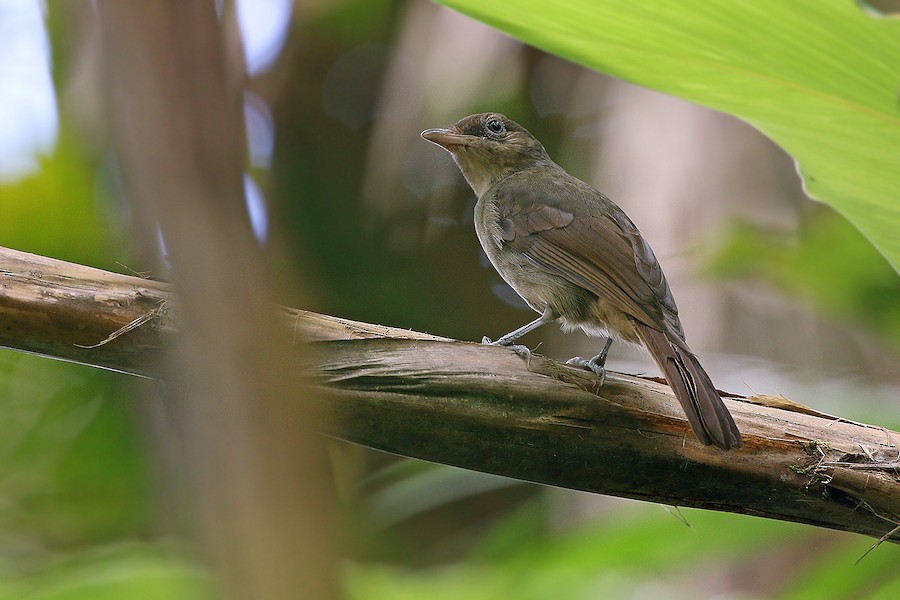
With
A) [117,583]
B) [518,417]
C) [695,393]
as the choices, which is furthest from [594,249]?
[117,583]

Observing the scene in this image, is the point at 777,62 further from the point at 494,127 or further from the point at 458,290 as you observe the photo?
the point at 458,290

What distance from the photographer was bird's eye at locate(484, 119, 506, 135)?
11.7ft

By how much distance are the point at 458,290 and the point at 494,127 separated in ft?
4.53

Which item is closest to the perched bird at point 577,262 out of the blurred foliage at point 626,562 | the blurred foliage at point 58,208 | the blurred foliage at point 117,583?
the blurred foliage at point 626,562

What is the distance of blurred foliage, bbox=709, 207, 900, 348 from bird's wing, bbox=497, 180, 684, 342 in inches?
26.6

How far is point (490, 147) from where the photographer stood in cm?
354

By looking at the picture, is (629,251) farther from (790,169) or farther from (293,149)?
(293,149)

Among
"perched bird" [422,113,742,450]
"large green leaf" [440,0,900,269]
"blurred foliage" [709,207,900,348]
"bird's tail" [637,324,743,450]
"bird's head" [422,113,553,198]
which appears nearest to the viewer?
"large green leaf" [440,0,900,269]

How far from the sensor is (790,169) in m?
4.11

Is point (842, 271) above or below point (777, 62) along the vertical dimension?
below

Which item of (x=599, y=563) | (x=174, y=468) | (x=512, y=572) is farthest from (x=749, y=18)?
(x=512, y=572)

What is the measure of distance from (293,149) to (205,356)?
14.7 ft

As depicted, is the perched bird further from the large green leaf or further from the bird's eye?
the large green leaf

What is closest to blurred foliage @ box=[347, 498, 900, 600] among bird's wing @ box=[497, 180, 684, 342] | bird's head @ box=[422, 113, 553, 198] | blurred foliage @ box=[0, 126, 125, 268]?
bird's wing @ box=[497, 180, 684, 342]
